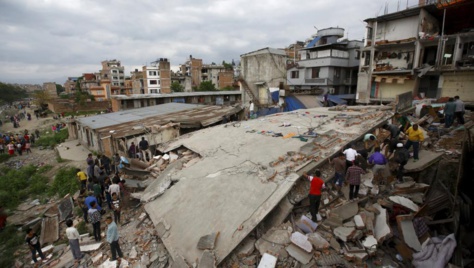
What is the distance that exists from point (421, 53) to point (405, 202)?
20.3m

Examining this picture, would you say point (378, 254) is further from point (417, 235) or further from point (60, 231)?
point (60, 231)

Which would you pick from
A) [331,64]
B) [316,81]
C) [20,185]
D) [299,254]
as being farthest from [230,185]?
[316,81]

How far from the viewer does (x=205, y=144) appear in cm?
1001

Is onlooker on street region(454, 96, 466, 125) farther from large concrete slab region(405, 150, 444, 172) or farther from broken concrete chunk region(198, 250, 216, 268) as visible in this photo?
broken concrete chunk region(198, 250, 216, 268)

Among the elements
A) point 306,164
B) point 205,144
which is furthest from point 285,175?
point 205,144

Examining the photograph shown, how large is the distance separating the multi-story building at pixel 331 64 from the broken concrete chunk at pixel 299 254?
25579 millimetres

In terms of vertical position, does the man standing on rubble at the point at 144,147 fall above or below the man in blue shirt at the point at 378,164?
below

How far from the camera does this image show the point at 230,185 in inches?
253

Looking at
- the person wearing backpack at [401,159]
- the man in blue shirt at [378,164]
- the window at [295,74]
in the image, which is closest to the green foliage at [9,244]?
the man in blue shirt at [378,164]

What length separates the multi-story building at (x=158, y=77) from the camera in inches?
2053

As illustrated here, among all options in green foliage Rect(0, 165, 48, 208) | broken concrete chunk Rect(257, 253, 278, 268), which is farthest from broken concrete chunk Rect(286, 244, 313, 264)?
green foliage Rect(0, 165, 48, 208)

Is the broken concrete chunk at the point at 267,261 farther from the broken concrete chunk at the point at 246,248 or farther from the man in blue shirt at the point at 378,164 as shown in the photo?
the man in blue shirt at the point at 378,164

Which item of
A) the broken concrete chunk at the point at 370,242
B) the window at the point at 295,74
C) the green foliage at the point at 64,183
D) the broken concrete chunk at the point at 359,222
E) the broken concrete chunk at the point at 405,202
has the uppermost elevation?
the window at the point at 295,74

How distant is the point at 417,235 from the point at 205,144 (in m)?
7.39
